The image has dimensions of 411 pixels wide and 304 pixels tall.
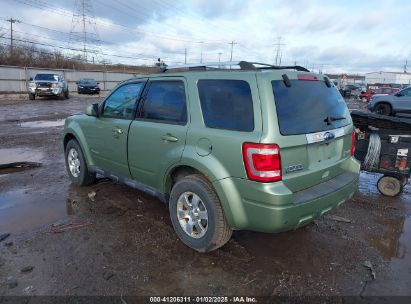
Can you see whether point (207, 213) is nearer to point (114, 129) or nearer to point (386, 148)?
point (114, 129)

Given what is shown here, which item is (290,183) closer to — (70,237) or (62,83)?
(70,237)

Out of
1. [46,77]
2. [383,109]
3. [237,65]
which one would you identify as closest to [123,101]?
[237,65]

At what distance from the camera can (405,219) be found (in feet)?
16.2

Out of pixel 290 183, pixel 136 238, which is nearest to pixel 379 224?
pixel 290 183

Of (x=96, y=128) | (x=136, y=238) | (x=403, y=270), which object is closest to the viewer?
(x=403, y=270)

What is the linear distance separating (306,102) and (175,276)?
207cm

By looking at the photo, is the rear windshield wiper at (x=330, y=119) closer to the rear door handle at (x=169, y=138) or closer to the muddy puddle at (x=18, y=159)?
the rear door handle at (x=169, y=138)

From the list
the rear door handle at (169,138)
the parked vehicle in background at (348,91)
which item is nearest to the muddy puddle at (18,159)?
the rear door handle at (169,138)

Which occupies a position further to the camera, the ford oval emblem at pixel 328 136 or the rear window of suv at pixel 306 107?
the ford oval emblem at pixel 328 136

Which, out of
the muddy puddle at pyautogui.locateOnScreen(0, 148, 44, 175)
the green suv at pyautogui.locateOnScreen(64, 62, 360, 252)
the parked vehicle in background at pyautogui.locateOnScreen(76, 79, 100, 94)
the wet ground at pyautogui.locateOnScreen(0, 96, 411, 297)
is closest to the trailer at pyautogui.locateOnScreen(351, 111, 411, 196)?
the wet ground at pyautogui.locateOnScreen(0, 96, 411, 297)

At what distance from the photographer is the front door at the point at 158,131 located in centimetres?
389

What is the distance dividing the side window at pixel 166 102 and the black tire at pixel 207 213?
66 cm

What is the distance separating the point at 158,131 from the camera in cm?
409

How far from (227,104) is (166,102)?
932mm
